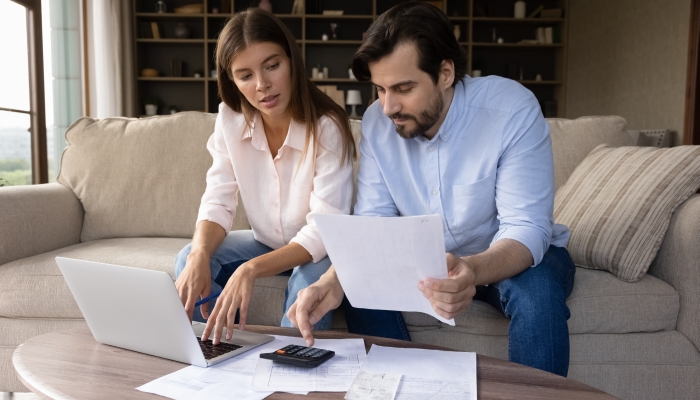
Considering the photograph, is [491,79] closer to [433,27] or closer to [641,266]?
[433,27]

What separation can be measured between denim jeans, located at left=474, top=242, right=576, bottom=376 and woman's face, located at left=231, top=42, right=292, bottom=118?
0.67 meters

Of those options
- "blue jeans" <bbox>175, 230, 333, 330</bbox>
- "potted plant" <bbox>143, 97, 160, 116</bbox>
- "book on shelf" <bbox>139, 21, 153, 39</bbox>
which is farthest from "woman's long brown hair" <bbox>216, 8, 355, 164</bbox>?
"book on shelf" <bbox>139, 21, 153, 39</bbox>

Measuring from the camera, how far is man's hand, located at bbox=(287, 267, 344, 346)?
1093mm

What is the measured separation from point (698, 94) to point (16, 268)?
429 centimetres

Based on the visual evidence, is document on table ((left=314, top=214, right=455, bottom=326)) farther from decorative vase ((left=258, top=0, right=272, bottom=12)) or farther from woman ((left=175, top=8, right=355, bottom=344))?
decorative vase ((left=258, top=0, right=272, bottom=12))

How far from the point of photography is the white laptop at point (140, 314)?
96 centimetres

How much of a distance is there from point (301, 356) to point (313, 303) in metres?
0.20

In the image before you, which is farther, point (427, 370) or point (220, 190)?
point (220, 190)

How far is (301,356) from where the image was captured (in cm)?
96

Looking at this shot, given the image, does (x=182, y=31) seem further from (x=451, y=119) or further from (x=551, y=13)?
(x=451, y=119)

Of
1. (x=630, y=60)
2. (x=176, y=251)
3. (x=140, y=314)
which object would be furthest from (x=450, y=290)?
(x=630, y=60)

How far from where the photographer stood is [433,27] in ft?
4.63

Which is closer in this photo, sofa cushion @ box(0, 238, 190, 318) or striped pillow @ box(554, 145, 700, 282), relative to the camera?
striped pillow @ box(554, 145, 700, 282)

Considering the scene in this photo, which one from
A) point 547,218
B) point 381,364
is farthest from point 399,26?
point 381,364
